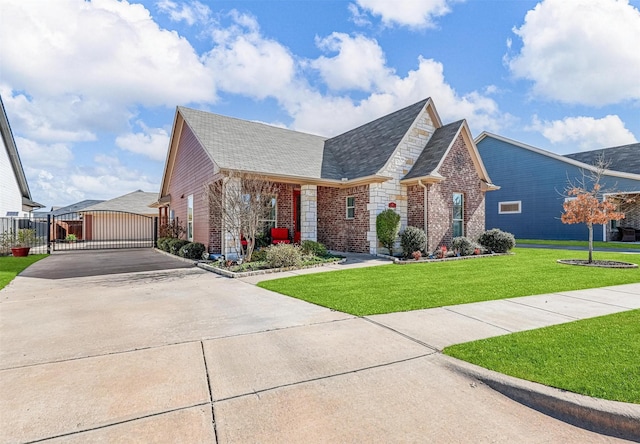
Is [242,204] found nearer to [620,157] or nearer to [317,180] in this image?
[317,180]

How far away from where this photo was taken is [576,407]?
100.0 inches

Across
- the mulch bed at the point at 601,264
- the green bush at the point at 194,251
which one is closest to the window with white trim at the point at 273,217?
the green bush at the point at 194,251

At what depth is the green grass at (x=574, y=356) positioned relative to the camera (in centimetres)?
280

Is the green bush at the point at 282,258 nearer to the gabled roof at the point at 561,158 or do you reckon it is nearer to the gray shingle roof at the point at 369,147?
A: the gray shingle roof at the point at 369,147

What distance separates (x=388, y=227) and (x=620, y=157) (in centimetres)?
2148

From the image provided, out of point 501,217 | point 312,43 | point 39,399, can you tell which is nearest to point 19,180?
point 312,43

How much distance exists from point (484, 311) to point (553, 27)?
35.6 feet

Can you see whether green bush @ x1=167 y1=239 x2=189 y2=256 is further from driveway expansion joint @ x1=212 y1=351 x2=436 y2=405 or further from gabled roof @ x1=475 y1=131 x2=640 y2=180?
gabled roof @ x1=475 y1=131 x2=640 y2=180

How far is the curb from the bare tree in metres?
8.96

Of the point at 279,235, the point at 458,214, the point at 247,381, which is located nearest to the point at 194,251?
the point at 279,235

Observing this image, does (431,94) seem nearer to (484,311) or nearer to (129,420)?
(484,311)

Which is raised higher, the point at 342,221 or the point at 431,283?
the point at 342,221

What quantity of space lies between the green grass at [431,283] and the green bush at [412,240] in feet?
6.20

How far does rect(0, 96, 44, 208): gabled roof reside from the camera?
746 inches
